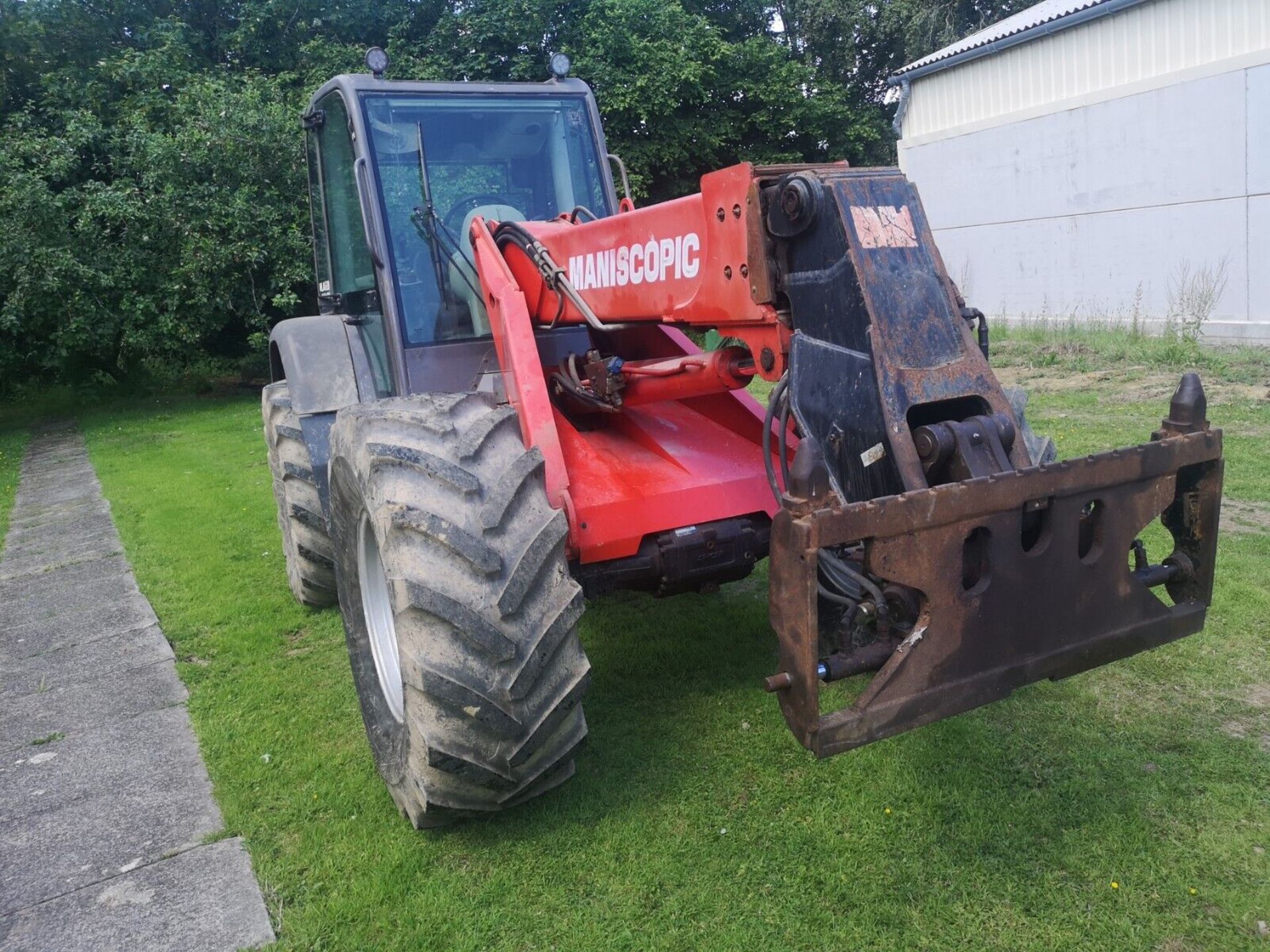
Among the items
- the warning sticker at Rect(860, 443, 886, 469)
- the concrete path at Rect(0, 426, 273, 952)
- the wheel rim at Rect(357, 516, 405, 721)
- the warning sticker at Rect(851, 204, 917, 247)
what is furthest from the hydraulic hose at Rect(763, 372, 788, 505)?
the concrete path at Rect(0, 426, 273, 952)

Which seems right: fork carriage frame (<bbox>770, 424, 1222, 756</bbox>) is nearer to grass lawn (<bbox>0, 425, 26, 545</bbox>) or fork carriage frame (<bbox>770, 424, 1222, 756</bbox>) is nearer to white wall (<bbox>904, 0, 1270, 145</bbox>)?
grass lawn (<bbox>0, 425, 26, 545</bbox>)

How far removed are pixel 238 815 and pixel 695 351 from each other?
90.0 inches

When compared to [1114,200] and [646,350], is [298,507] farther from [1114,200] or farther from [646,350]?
[1114,200]

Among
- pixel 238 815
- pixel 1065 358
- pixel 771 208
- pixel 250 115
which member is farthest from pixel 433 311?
pixel 250 115

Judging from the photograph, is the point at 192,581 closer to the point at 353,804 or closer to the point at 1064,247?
the point at 353,804

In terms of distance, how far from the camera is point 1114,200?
14.0 metres

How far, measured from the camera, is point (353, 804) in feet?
11.2

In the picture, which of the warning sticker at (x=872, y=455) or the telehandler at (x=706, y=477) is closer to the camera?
the telehandler at (x=706, y=477)

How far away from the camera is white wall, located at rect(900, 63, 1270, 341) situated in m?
12.2

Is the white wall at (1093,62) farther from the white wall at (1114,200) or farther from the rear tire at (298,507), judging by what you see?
the rear tire at (298,507)

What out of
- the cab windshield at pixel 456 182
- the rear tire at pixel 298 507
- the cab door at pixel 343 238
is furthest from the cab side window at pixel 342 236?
the rear tire at pixel 298 507

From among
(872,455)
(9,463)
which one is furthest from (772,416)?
(9,463)

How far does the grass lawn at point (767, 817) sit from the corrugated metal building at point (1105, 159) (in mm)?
9547

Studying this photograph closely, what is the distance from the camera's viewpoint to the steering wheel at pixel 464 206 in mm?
4168
